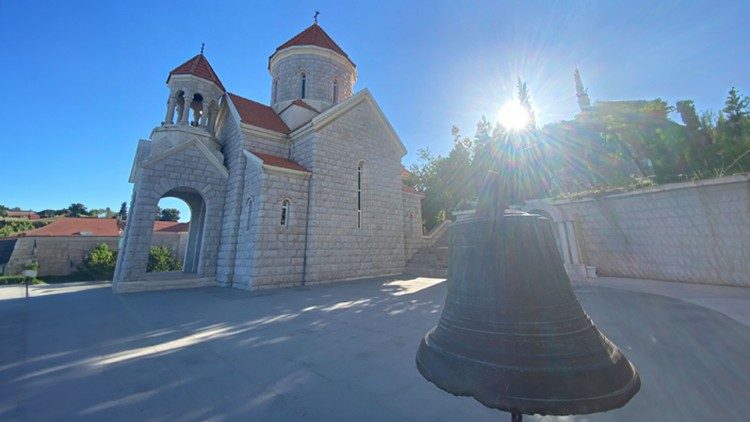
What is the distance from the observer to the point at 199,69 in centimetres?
1295

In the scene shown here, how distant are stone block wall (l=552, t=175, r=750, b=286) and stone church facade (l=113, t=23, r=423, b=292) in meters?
7.44

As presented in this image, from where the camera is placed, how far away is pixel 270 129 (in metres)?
12.4

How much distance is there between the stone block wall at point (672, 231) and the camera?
6695 mm

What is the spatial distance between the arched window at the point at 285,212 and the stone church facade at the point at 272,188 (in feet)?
0.12

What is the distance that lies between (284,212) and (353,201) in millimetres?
3004

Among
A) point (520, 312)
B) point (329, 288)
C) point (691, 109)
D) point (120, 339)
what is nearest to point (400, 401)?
point (520, 312)

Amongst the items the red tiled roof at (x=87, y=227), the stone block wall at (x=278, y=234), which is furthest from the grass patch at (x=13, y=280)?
the stone block wall at (x=278, y=234)

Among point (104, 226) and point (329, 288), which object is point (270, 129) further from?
point (104, 226)

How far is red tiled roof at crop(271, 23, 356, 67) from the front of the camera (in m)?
15.8

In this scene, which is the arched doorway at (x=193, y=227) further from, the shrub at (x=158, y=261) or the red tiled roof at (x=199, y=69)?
the shrub at (x=158, y=261)

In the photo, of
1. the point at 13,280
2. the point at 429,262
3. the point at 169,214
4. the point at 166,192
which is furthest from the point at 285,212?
the point at 169,214

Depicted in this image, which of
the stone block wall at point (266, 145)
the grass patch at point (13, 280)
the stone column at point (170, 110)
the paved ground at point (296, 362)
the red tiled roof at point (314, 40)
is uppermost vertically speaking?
the red tiled roof at point (314, 40)

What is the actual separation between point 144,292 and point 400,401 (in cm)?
1069

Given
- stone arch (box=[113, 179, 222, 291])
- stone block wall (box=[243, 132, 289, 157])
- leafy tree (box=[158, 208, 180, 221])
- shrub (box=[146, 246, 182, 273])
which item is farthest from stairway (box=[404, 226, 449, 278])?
leafy tree (box=[158, 208, 180, 221])
